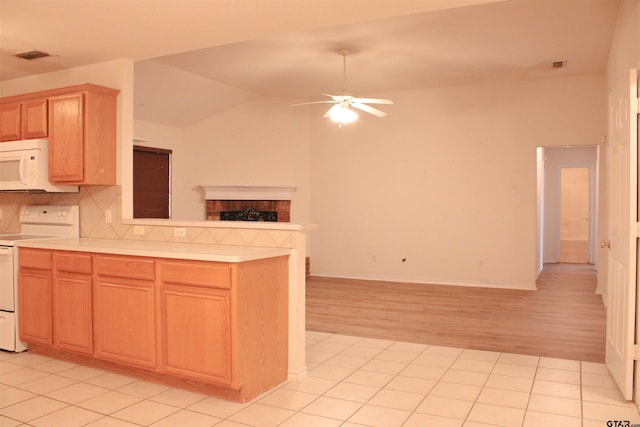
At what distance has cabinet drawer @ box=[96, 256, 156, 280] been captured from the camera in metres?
3.25

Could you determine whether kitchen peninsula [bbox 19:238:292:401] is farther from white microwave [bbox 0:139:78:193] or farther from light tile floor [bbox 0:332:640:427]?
white microwave [bbox 0:139:78:193]

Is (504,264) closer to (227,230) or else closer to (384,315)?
(384,315)

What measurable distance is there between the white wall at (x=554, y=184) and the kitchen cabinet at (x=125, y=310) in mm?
9330

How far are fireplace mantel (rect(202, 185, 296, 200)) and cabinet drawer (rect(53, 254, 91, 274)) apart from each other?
181 inches

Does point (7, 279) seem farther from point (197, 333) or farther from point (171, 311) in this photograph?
point (197, 333)

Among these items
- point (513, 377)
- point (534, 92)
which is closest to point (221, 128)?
point (534, 92)

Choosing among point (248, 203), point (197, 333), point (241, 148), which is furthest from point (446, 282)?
point (197, 333)

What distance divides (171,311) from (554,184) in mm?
9503

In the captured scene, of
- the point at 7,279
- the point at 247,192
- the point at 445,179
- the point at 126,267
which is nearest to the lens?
the point at 126,267

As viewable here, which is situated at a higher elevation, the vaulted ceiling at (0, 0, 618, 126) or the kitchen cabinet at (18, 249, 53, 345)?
the vaulted ceiling at (0, 0, 618, 126)

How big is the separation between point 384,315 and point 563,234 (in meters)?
7.19

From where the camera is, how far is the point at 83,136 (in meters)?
4.12

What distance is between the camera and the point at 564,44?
5.45 m

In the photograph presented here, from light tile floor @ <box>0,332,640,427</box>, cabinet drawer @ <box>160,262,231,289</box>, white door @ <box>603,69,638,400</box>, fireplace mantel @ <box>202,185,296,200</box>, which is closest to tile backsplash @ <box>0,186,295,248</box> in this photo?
cabinet drawer @ <box>160,262,231,289</box>
